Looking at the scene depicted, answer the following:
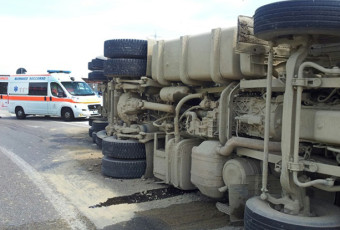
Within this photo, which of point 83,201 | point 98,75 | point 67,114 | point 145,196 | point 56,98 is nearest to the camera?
point 83,201

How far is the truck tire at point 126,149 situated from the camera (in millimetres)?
6602

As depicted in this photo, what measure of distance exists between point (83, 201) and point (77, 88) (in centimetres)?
1411

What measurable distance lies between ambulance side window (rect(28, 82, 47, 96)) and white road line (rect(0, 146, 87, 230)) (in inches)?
445

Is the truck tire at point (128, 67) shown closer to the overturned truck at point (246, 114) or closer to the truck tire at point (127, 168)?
the overturned truck at point (246, 114)

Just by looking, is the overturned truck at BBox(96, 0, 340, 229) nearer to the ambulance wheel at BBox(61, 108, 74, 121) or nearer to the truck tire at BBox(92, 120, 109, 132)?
the truck tire at BBox(92, 120, 109, 132)

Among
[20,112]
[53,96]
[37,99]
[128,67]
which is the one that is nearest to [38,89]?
[37,99]

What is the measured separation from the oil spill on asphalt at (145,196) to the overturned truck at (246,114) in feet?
0.68

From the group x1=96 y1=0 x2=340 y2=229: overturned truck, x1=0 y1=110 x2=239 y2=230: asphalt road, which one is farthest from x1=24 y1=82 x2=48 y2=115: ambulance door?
x1=96 y1=0 x2=340 y2=229: overturned truck

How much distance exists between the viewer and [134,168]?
6.58 metres

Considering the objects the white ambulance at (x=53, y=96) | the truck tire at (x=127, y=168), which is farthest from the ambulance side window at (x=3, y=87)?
the truck tire at (x=127, y=168)

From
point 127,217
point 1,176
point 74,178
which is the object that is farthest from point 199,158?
point 1,176

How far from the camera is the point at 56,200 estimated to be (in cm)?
541

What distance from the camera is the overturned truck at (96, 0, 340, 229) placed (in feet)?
10.5

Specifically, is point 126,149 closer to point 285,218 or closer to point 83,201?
point 83,201
